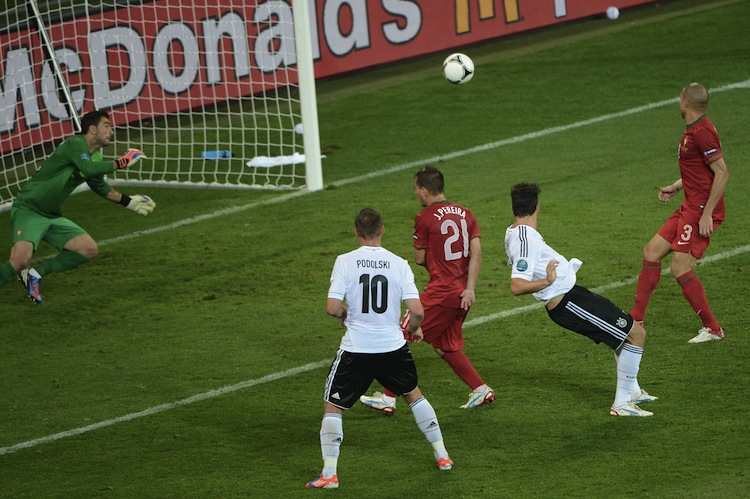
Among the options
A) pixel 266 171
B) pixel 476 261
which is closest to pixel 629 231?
pixel 476 261

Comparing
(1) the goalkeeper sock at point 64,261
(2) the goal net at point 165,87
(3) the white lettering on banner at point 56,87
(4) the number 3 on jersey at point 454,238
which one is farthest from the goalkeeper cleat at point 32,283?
(3) the white lettering on banner at point 56,87

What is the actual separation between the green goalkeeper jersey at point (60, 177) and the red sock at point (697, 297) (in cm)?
477

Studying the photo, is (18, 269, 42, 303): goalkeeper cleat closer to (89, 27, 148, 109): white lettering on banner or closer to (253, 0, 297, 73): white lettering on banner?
(89, 27, 148, 109): white lettering on banner

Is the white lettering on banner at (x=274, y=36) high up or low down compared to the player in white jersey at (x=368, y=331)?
up

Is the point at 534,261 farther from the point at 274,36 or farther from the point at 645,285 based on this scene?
the point at 274,36

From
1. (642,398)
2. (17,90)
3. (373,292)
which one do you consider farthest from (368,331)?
(17,90)

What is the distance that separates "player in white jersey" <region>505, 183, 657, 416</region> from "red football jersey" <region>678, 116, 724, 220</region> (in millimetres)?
1539

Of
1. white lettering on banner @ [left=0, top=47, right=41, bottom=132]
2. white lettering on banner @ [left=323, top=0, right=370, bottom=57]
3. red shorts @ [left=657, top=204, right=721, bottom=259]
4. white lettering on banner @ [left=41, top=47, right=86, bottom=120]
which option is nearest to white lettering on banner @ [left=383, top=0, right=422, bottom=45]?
white lettering on banner @ [left=323, top=0, right=370, bottom=57]

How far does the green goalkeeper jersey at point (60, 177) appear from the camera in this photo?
1023 cm

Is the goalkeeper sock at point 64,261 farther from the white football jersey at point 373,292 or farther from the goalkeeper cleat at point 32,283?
the white football jersey at point 373,292

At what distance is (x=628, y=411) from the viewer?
305 inches

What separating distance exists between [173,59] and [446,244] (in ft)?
28.1

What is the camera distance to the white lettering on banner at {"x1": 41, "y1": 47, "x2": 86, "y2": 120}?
14703mm

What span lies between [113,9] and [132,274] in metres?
5.23
